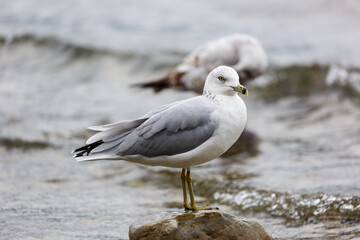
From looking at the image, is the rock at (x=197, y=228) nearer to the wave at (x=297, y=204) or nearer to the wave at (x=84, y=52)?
the wave at (x=297, y=204)

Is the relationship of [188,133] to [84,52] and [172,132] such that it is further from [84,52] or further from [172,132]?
[84,52]

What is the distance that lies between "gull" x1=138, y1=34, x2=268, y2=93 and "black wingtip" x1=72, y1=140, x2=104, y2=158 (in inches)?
177

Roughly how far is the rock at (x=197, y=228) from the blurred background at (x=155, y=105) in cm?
73

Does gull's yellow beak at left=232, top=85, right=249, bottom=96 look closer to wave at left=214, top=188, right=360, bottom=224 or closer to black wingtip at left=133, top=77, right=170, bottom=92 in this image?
wave at left=214, top=188, right=360, bottom=224

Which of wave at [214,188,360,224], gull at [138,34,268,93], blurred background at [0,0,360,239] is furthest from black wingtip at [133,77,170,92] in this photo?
wave at [214,188,360,224]

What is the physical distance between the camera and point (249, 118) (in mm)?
11023

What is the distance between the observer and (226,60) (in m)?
9.37

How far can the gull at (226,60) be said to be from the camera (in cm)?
Answer: 922

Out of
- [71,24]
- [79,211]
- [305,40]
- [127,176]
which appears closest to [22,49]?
[71,24]

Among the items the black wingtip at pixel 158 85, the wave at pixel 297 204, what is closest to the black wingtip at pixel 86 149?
the wave at pixel 297 204

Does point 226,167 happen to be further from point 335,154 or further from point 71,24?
point 71,24

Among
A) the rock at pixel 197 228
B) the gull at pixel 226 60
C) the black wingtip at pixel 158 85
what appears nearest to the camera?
the rock at pixel 197 228

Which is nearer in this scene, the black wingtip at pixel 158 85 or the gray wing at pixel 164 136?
the gray wing at pixel 164 136

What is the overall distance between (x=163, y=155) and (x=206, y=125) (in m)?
0.41
